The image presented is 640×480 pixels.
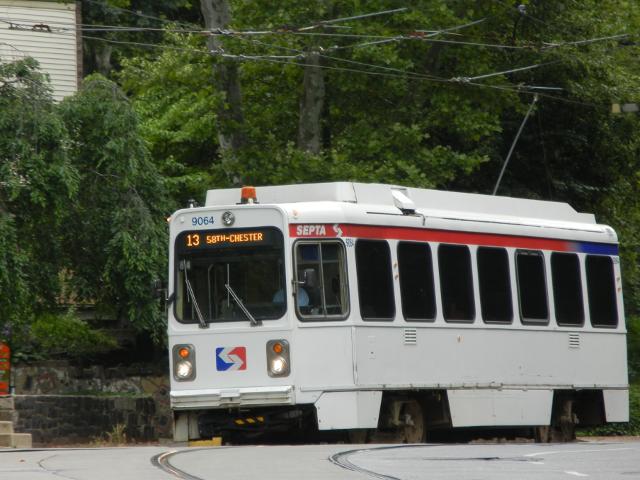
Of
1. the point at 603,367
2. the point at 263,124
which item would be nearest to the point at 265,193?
the point at 603,367

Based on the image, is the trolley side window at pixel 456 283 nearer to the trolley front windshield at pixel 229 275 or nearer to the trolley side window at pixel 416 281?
the trolley side window at pixel 416 281

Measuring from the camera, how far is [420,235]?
19922mm

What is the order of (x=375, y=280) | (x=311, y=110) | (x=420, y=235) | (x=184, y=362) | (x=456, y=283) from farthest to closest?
(x=311, y=110), (x=456, y=283), (x=420, y=235), (x=375, y=280), (x=184, y=362)

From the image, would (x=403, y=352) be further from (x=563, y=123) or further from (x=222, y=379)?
(x=563, y=123)

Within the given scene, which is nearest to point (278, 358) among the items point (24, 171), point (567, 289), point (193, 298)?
point (193, 298)

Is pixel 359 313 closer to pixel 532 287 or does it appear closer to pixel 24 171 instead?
pixel 532 287

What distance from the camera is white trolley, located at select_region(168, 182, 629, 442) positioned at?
1838 cm

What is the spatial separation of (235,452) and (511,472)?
11.5 ft

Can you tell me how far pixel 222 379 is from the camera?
18.5m

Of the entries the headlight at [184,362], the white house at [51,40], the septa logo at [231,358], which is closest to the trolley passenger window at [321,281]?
the septa logo at [231,358]

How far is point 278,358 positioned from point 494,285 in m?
4.04

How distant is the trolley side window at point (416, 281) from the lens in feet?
64.2

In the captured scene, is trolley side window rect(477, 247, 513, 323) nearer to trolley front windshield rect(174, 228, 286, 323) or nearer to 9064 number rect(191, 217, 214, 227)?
trolley front windshield rect(174, 228, 286, 323)

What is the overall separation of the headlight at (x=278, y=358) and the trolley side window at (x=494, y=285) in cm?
360
